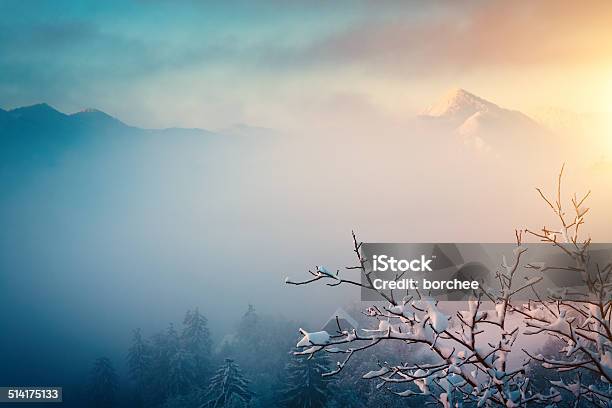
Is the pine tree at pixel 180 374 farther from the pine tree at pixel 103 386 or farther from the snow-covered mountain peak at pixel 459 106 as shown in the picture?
the snow-covered mountain peak at pixel 459 106

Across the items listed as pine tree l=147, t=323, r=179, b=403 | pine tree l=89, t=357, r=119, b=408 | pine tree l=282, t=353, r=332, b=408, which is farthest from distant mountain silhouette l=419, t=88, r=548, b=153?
pine tree l=89, t=357, r=119, b=408

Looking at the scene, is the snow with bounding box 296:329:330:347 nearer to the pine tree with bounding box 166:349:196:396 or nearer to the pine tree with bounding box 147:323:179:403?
the pine tree with bounding box 166:349:196:396

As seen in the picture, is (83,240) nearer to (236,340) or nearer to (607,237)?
(236,340)

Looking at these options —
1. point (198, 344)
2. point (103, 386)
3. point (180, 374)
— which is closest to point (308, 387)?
point (180, 374)

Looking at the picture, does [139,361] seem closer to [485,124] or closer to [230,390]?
[230,390]

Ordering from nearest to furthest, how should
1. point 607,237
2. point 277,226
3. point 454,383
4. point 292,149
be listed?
point 454,383 → point 607,237 → point 277,226 → point 292,149

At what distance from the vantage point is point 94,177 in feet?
164

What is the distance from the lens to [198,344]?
28.1 meters

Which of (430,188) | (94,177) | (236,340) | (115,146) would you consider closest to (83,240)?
(94,177)

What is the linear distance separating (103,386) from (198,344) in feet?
18.8

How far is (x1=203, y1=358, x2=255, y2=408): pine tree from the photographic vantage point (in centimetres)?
1866

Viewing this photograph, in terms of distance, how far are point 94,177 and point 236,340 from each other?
30.1 m

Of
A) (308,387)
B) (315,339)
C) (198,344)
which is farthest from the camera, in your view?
(198,344)

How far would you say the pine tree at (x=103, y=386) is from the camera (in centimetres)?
2552
